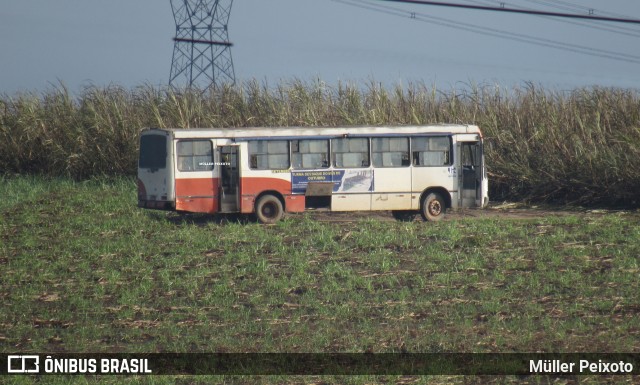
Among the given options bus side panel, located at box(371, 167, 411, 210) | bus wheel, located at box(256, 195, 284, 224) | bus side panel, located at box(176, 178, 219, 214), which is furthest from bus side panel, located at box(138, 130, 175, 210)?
bus side panel, located at box(371, 167, 411, 210)

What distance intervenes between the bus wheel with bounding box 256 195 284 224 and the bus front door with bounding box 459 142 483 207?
4440mm

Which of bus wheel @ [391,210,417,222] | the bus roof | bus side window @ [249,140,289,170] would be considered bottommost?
bus wheel @ [391,210,417,222]

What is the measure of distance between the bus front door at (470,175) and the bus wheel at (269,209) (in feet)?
14.6

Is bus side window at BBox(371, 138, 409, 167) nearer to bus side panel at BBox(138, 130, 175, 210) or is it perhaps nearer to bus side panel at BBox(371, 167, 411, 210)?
bus side panel at BBox(371, 167, 411, 210)

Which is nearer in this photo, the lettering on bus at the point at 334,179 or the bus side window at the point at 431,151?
the lettering on bus at the point at 334,179

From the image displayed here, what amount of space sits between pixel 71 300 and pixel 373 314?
13.6 ft

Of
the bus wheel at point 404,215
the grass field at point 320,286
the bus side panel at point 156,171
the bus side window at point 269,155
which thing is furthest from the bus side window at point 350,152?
the bus side panel at point 156,171

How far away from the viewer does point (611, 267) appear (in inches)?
590

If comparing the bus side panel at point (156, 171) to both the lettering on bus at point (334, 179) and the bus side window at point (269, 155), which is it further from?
the lettering on bus at point (334, 179)

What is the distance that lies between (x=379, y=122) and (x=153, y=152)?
337 inches

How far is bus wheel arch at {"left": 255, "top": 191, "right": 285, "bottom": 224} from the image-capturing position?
850 inches

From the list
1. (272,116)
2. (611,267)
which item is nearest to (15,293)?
(611,267)

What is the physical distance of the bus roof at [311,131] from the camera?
21422 millimetres

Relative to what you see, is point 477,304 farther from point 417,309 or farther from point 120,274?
point 120,274
